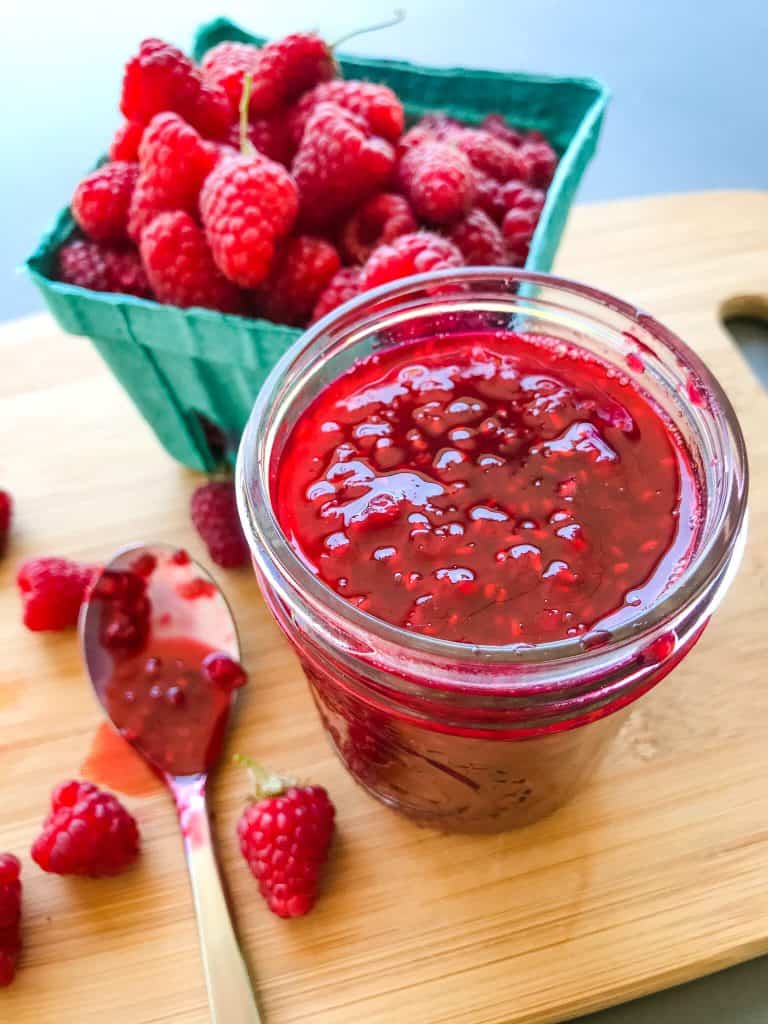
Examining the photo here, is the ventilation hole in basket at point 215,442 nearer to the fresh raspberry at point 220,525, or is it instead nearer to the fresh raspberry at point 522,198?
the fresh raspberry at point 220,525

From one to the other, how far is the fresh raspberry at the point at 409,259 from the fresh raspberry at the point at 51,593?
0.44 m

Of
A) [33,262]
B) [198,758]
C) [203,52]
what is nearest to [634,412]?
[198,758]

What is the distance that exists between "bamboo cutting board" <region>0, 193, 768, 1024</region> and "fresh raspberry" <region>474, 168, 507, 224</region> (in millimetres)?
441

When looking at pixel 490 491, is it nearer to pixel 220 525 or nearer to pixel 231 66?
pixel 220 525

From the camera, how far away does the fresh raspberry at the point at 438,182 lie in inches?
40.4

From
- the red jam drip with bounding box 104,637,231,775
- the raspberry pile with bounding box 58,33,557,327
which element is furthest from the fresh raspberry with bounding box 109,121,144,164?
the red jam drip with bounding box 104,637,231,775

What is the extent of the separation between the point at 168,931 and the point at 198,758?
16cm

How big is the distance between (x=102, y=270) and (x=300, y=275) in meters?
0.23

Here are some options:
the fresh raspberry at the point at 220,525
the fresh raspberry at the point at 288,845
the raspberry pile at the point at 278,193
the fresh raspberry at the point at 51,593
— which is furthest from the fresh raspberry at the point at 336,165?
the fresh raspberry at the point at 288,845

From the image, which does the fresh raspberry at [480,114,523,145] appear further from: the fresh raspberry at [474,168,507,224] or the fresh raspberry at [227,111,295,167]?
the fresh raspberry at [227,111,295,167]

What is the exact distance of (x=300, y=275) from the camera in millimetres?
1033

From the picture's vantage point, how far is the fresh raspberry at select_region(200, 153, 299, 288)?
98cm

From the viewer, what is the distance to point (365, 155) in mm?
1040

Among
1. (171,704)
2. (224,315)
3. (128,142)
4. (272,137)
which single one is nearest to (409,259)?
(224,315)
